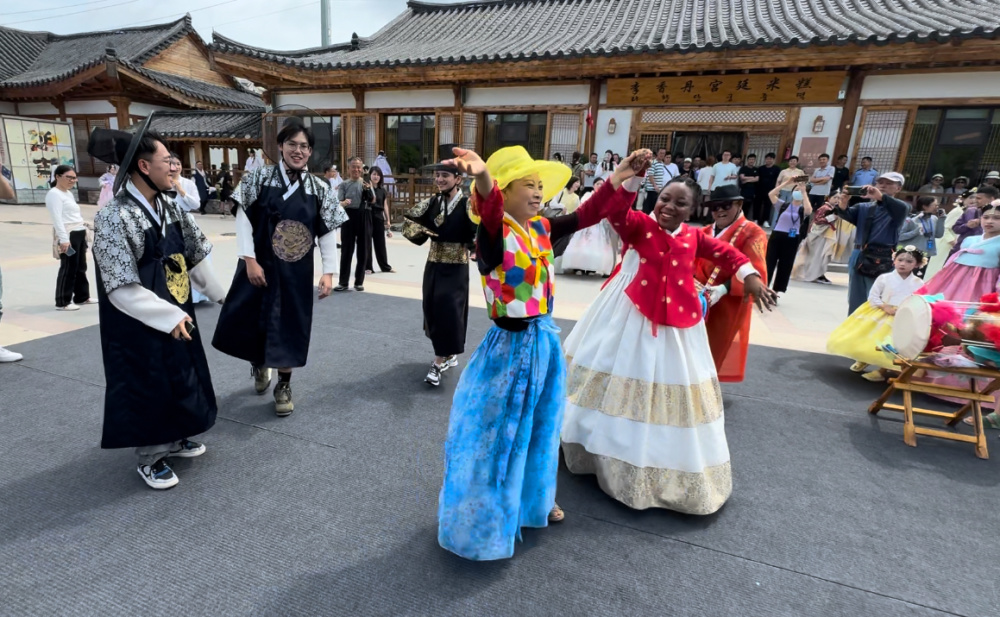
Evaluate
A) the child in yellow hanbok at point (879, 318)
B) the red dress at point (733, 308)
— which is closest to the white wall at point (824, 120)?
the child in yellow hanbok at point (879, 318)

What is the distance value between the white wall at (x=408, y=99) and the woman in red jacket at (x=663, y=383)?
449 inches

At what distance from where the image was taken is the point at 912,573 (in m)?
2.14

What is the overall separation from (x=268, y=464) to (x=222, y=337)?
3.10ft

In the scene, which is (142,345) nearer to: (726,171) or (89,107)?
(726,171)

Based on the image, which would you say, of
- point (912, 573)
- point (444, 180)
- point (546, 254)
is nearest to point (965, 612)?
point (912, 573)

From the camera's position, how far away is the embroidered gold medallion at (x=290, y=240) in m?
3.06

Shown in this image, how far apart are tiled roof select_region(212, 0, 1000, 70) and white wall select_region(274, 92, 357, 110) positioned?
0.89m

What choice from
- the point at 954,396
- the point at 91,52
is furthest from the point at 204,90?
the point at 954,396

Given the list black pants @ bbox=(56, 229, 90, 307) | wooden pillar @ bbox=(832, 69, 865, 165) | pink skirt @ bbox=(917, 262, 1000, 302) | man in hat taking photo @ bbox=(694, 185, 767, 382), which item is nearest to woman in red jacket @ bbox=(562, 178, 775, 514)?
man in hat taking photo @ bbox=(694, 185, 767, 382)

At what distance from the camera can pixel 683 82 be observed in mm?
10586

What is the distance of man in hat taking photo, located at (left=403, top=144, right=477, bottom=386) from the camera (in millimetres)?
3729

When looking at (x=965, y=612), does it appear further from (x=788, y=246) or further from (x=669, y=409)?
(x=788, y=246)

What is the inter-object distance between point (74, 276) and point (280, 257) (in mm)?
3950

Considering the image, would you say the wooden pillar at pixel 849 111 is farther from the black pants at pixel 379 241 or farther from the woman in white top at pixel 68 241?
the woman in white top at pixel 68 241
